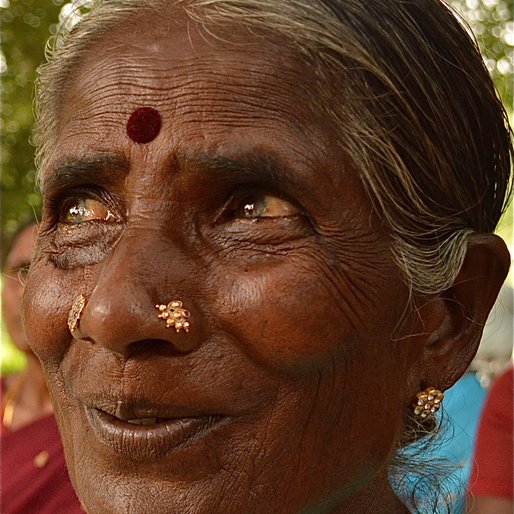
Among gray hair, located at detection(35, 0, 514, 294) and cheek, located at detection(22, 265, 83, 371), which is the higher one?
gray hair, located at detection(35, 0, 514, 294)

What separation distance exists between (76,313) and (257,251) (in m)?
0.44

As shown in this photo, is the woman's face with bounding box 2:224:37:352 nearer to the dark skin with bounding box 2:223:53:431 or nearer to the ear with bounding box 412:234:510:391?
the dark skin with bounding box 2:223:53:431

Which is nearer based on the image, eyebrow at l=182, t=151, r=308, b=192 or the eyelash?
eyebrow at l=182, t=151, r=308, b=192

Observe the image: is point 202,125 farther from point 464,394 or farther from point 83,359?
point 464,394

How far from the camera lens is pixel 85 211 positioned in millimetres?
2287

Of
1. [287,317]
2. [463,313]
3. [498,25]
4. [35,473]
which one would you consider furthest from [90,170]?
[498,25]

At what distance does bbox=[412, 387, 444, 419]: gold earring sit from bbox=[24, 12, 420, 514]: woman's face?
9 cm

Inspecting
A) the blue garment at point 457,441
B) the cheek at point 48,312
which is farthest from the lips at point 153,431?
the blue garment at point 457,441

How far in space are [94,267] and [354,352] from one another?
637mm

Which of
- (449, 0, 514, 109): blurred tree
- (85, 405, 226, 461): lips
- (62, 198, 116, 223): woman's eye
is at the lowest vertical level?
(449, 0, 514, 109): blurred tree

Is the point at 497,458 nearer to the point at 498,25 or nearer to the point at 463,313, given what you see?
the point at 463,313

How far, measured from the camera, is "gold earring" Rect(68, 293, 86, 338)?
210cm

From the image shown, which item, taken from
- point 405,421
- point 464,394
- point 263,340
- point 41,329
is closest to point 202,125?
point 263,340

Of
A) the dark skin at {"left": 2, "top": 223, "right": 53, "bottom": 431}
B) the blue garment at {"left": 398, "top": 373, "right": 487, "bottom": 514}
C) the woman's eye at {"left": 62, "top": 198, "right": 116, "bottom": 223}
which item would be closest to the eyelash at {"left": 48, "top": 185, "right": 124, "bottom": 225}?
the woman's eye at {"left": 62, "top": 198, "right": 116, "bottom": 223}
